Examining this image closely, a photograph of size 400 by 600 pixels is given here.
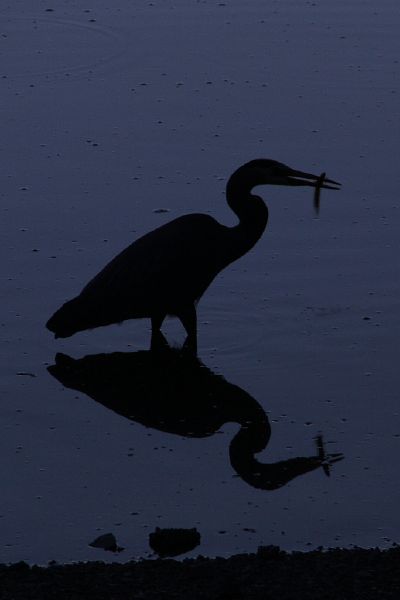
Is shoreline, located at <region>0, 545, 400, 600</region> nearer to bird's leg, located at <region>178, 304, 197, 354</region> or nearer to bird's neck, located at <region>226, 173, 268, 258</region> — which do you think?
bird's leg, located at <region>178, 304, 197, 354</region>

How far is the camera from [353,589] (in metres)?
5.91

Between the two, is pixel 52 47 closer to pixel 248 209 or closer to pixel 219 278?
pixel 219 278

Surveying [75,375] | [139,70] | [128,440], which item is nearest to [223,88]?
[139,70]

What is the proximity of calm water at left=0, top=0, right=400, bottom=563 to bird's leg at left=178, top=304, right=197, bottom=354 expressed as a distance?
0.22 feet

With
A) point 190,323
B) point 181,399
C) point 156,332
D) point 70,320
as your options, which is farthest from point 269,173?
point 181,399

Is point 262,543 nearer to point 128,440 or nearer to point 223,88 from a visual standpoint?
point 128,440

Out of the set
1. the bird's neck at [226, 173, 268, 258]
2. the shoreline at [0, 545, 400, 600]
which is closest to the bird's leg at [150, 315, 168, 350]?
the bird's neck at [226, 173, 268, 258]

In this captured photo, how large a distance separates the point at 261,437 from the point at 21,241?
9.01 feet

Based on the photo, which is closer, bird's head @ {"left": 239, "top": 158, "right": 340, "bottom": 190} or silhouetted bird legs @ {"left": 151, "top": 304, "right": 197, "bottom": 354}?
silhouetted bird legs @ {"left": 151, "top": 304, "right": 197, "bottom": 354}

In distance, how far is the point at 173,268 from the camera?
8789 millimetres

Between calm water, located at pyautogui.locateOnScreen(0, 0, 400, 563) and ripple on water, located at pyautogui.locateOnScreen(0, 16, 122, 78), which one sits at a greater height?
ripple on water, located at pyautogui.locateOnScreen(0, 16, 122, 78)

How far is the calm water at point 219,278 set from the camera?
6949 mm

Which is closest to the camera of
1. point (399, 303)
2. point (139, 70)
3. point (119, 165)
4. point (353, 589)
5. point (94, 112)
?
point (353, 589)

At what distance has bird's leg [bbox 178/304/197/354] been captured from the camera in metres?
8.74
